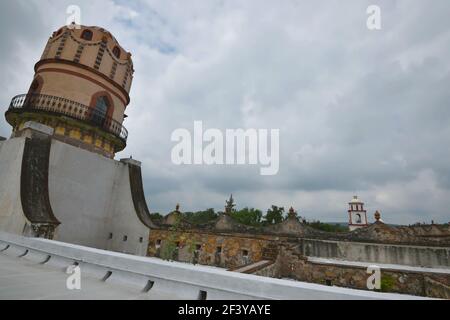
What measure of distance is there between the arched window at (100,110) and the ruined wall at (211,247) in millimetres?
6689

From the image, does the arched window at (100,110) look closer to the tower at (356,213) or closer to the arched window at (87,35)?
the arched window at (87,35)

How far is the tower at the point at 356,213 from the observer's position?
40781mm

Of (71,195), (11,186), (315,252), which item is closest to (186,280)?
(11,186)

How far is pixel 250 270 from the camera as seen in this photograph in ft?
21.7

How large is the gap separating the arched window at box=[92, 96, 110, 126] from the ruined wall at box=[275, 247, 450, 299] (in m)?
11.4

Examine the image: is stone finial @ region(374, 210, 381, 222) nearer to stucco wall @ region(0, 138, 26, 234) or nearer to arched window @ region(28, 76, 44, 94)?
stucco wall @ region(0, 138, 26, 234)

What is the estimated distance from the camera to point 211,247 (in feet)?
35.5

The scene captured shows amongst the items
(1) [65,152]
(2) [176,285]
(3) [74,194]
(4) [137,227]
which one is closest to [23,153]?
(1) [65,152]

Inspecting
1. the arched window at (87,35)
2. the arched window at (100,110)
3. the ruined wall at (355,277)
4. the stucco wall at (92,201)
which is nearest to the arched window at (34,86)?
the arched window at (100,110)

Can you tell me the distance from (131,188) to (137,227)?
2062 millimetres

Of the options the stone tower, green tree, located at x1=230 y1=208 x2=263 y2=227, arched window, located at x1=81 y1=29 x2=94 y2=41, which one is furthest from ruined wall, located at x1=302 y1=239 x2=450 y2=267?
green tree, located at x1=230 y1=208 x2=263 y2=227

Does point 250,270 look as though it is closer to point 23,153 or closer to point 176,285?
point 176,285

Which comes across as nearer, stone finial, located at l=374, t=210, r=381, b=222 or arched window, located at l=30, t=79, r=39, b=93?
stone finial, located at l=374, t=210, r=381, b=222

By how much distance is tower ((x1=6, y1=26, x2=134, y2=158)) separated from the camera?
11750mm
